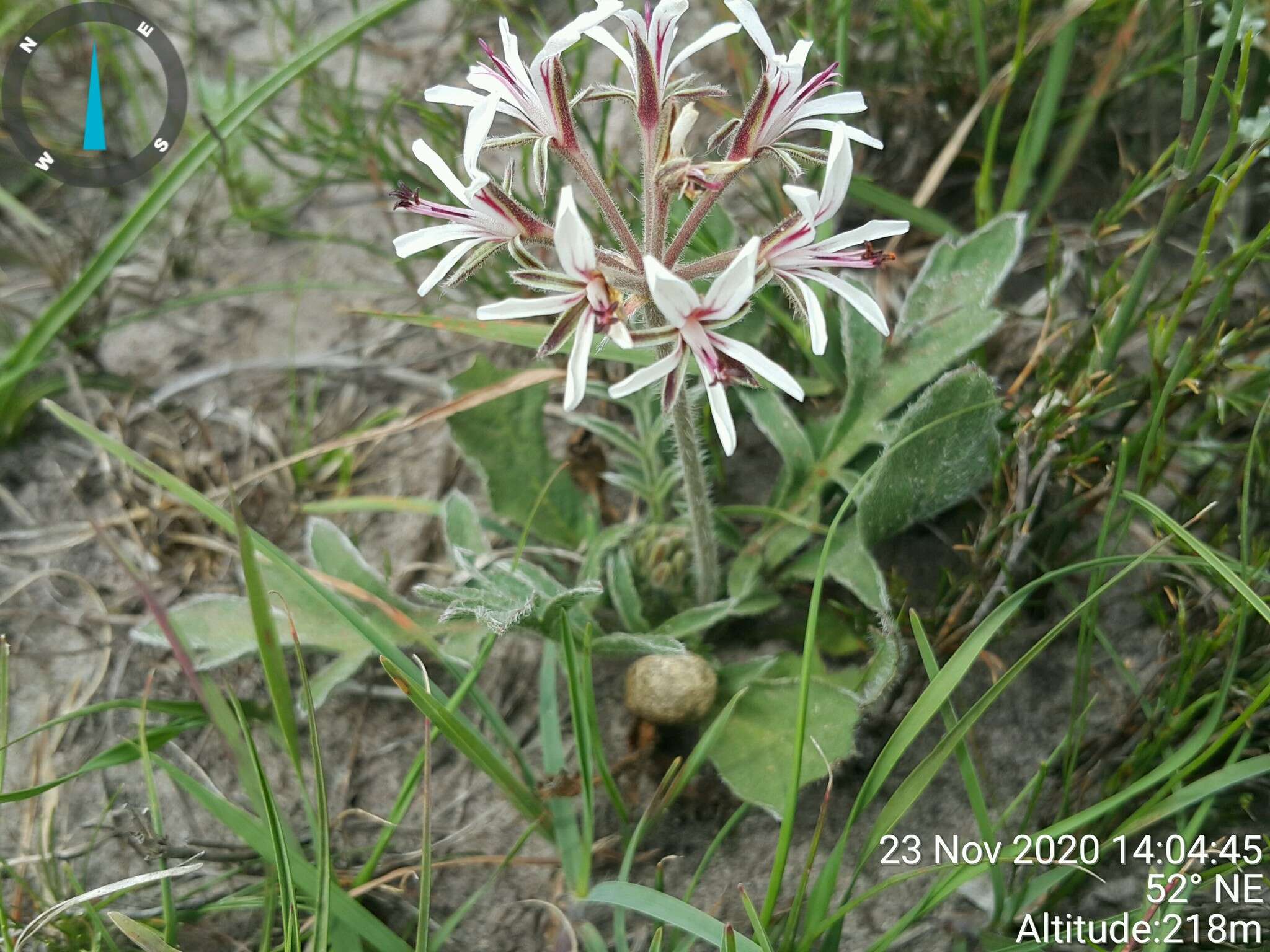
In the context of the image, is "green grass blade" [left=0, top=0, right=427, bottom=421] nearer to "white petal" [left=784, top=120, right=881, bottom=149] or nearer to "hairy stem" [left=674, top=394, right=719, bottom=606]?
"white petal" [left=784, top=120, right=881, bottom=149]

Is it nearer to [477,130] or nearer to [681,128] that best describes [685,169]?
[681,128]

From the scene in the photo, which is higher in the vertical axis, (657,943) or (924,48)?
(924,48)

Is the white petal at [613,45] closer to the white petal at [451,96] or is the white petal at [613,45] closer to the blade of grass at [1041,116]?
the white petal at [451,96]

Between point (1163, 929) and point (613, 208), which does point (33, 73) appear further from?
point (1163, 929)

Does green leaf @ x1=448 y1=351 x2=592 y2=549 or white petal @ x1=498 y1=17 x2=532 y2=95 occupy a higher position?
white petal @ x1=498 y1=17 x2=532 y2=95

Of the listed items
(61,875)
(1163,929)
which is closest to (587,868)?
(1163,929)

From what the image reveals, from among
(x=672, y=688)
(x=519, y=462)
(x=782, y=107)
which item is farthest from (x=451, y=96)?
(x=672, y=688)

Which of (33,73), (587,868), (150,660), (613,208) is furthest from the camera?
(33,73)

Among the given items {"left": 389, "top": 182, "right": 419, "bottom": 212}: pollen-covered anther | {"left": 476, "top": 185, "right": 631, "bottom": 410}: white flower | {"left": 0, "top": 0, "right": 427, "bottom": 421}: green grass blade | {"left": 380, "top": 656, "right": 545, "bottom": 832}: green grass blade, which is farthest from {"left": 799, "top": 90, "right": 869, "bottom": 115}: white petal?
{"left": 0, "top": 0, "right": 427, "bottom": 421}: green grass blade
